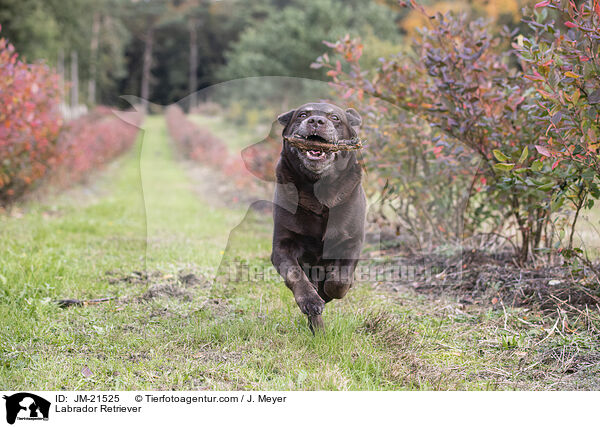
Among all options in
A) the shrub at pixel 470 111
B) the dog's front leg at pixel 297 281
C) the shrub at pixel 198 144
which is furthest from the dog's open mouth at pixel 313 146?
the shrub at pixel 198 144

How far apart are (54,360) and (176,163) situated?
5.27 meters

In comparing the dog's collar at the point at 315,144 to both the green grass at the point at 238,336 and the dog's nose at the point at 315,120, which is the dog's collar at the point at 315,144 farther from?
the green grass at the point at 238,336

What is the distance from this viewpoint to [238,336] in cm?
308

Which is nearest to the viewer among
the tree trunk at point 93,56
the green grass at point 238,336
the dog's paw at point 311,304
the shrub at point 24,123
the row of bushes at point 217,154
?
the green grass at point 238,336

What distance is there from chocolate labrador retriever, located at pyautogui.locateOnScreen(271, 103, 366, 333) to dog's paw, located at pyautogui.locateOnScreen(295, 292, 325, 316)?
7.3 inches

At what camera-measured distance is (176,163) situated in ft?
25.6

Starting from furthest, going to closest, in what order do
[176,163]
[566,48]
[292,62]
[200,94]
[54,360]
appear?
[292,62]
[176,163]
[200,94]
[566,48]
[54,360]

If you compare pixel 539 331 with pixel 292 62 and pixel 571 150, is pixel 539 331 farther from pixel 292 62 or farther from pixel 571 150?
pixel 292 62

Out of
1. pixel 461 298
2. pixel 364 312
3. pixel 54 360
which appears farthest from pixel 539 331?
pixel 54 360

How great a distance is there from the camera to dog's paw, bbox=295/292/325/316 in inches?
111

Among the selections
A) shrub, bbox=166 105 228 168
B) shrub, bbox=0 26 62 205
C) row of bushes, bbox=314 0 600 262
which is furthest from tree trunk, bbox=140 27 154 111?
row of bushes, bbox=314 0 600 262

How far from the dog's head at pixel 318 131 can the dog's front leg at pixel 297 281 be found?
19.0 inches
